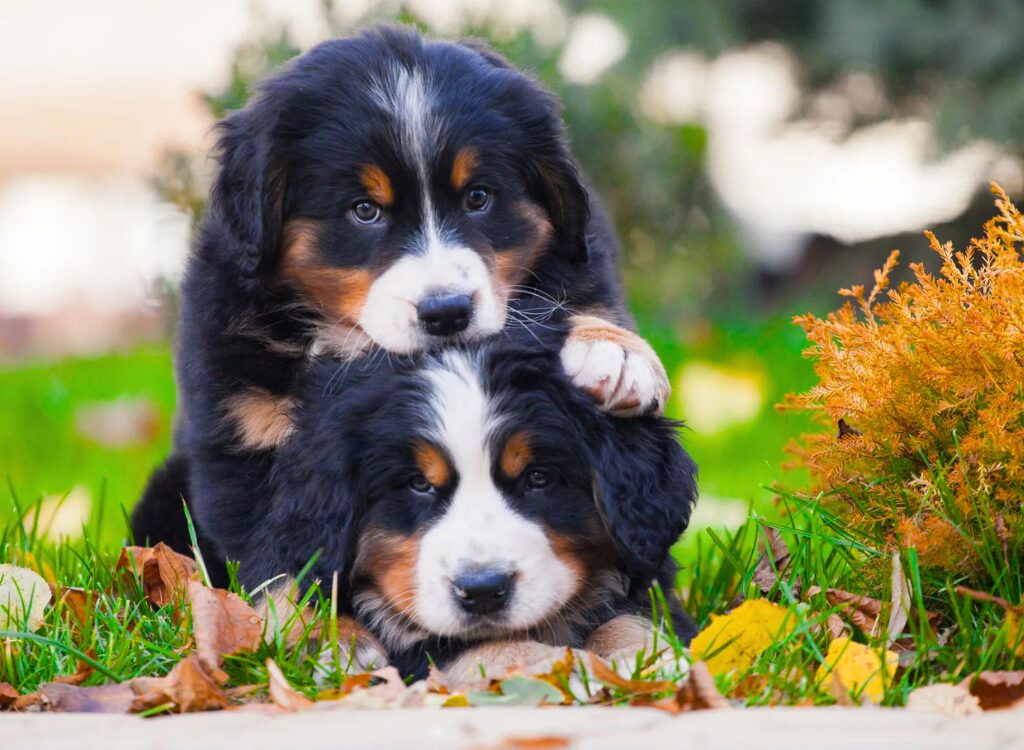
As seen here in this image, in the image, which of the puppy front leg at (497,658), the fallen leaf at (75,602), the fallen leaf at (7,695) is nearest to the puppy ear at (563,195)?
the puppy front leg at (497,658)

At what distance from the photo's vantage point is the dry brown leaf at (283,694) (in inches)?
95.1

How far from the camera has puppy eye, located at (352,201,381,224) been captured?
10.8 ft

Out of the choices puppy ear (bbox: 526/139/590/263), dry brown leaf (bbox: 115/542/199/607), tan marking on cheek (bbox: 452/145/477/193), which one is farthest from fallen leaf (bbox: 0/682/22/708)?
puppy ear (bbox: 526/139/590/263)

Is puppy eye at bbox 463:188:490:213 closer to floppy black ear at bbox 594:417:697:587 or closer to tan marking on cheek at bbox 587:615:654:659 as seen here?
floppy black ear at bbox 594:417:697:587

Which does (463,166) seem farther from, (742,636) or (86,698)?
(86,698)

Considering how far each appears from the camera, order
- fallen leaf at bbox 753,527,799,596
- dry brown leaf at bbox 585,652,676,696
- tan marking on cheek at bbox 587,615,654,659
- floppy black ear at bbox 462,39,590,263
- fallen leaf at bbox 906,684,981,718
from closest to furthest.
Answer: fallen leaf at bbox 906,684,981,718 < dry brown leaf at bbox 585,652,676,696 < tan marking on cheek at bbox 587,615,654,659 < fallen leaf at bbox 753,527,799,596 < floppy black ear at bbox 462,39,590,263

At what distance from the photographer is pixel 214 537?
11.0ft

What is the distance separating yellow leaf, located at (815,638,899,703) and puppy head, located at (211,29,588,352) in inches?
42.0

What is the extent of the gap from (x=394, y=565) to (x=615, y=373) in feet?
2.08

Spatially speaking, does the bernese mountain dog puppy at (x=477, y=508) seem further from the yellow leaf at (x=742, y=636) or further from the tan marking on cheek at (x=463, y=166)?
the tan marking on cheek at (x=463, y=166)

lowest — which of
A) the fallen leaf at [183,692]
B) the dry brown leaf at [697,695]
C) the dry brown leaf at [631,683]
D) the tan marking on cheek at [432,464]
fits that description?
the fallen leaf at [183,692]

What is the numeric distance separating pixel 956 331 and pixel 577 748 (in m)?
1.42

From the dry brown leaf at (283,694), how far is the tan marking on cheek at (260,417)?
840 millimetres

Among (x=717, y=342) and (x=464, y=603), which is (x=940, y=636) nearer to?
(x=464, y=603)
